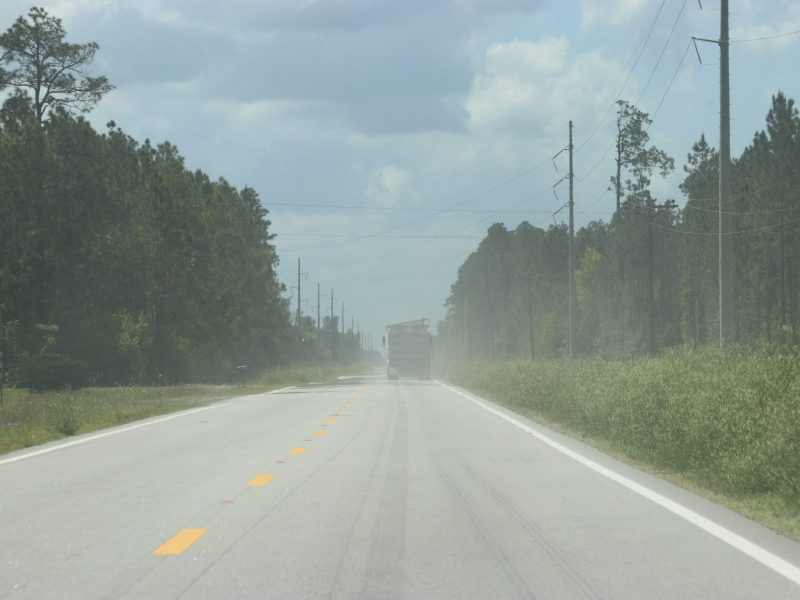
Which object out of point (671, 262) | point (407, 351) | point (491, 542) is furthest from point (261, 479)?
point (671, 262)

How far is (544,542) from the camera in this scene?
815 cm

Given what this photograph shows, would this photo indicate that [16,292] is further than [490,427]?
Yes

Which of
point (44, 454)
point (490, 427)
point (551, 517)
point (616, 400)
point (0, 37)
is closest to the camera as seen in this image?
point (551, 517)

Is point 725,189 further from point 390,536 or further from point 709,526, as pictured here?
point 390,536

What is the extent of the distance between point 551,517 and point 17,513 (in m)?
5.46

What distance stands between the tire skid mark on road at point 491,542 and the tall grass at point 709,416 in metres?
3.23

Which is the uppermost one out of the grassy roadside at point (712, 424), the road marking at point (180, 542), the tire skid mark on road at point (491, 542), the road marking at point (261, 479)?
the grassy roadside at point (712, 424)

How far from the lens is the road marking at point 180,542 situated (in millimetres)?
7758

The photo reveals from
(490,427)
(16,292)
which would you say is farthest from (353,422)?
(16,292)

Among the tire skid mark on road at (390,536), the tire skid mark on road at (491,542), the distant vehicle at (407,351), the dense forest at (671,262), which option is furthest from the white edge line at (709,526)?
the distant vehicle at (407,351)

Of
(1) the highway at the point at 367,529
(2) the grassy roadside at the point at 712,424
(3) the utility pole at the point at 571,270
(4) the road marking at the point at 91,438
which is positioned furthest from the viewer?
(3) the utility pole at the point at 571,270

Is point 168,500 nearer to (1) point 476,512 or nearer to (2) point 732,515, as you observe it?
(1) point 476,512

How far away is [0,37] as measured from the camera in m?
51.3

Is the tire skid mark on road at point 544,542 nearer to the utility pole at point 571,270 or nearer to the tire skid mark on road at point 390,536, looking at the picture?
the tire skid mark on road at point 390,536
